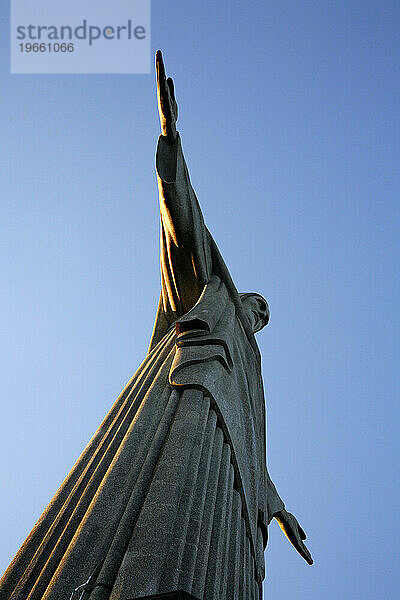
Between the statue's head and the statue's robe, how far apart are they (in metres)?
0.75

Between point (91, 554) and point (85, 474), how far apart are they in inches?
36.6

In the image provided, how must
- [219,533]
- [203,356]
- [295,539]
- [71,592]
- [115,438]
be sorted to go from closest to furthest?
[71,592]
[219,533]
[115,438]
[203,356]
[295,539]

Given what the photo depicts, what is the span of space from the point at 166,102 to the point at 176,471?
3156mm

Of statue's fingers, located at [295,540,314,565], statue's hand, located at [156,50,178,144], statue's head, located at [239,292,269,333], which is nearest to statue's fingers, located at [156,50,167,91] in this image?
statue's hand, located at [156,50,178,144]

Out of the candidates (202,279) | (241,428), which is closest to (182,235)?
(202,279)

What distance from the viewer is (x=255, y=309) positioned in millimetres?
7680

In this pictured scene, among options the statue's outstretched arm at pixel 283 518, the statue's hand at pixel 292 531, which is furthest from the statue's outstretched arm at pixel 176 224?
the statue's hand at pixel 292 531

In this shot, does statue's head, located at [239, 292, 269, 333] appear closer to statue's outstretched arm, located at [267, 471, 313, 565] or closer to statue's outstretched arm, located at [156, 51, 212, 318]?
statue's outstretched arm, located at [156, 51, 212, 318]

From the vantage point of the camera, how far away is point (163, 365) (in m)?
5.61

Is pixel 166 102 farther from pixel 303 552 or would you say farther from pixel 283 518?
pixel 303 552

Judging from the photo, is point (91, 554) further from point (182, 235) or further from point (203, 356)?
point (182, 235)

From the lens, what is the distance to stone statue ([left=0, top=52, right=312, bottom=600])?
3588 mm

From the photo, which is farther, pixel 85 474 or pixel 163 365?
pixel 163 365

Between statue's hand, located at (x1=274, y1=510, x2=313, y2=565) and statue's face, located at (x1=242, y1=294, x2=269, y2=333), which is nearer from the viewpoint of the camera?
statue's hand, located at (x1=274, y1=510, x2=313, y2=565)
